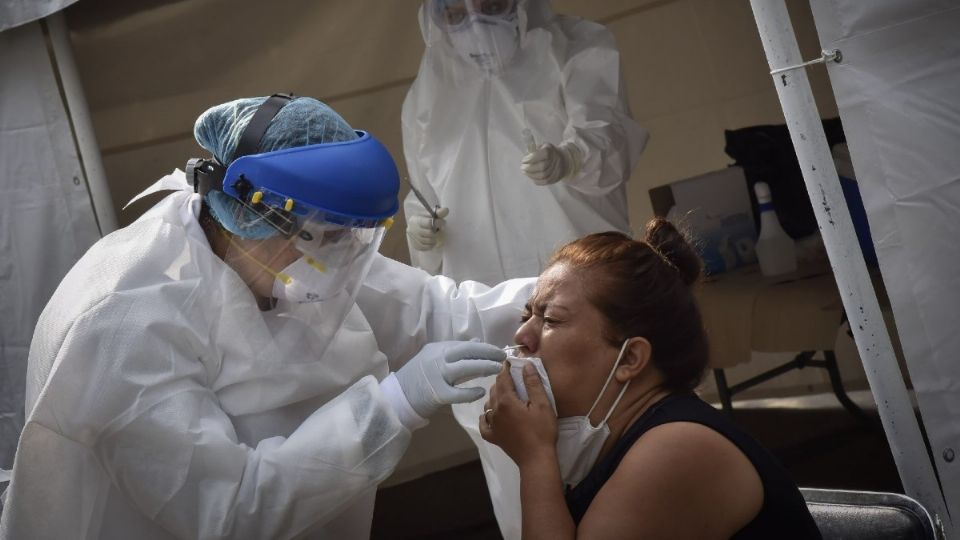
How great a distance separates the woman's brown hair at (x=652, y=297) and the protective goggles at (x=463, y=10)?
4.56ft

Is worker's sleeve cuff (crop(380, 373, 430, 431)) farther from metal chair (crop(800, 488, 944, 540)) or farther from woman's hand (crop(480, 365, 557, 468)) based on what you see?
metal chair (crop(800, 488, 944, 540))

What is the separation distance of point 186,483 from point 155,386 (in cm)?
17

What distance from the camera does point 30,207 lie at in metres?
3.12

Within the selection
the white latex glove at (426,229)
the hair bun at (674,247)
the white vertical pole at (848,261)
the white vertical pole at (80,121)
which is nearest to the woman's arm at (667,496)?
the hair bun at (674,247)

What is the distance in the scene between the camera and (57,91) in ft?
10.2

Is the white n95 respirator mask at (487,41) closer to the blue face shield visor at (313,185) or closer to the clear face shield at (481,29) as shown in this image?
the clear face shield at (481,29)

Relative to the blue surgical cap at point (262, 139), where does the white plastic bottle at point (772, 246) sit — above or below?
below

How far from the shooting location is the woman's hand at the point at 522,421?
168 centimetres

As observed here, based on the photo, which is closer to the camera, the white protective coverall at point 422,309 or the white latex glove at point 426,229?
the white protective coverall at point 422,309

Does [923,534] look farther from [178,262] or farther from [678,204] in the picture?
[678,204]

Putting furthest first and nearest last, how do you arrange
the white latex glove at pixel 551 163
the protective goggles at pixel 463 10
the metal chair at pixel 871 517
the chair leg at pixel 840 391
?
the chair leg at pixel 840 391
the protective goggles at pixel 463 10
the white latex glove at pixel 551 163
the metal chair at pixel 871 517

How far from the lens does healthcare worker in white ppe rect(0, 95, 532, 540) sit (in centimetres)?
170

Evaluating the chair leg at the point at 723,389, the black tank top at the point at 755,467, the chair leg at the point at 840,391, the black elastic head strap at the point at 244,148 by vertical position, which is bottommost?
the chair leg at the point at 840,391

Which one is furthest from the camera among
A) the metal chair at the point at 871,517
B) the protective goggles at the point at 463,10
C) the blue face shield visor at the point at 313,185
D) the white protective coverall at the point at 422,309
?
the protective goggles at the point at 463,10
